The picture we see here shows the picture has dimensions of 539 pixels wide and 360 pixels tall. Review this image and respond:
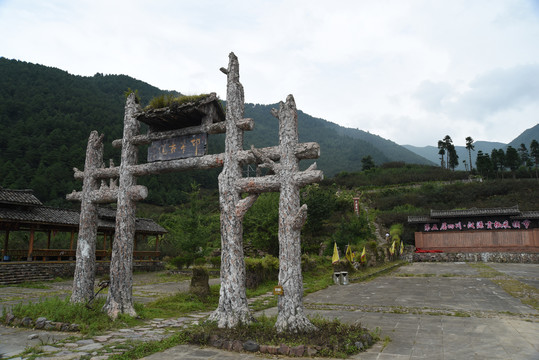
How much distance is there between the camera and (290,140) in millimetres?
7207

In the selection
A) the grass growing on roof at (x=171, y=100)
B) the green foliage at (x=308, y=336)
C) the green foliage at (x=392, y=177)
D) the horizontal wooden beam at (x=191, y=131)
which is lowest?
the green foliage at (x=308, y=336)

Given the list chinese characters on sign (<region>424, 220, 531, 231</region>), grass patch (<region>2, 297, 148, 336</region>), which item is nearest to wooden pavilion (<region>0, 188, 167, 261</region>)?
grass patch (<region>2, 297, 148, 336</region>)

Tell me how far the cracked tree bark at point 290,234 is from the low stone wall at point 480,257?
30109 mm

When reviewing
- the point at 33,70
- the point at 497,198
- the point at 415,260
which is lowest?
the point at 415,260

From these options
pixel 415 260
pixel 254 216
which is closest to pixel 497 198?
pixel 415 260

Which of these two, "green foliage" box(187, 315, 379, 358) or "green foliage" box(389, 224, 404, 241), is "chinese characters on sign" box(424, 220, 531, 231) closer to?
"green foliage" box(389, 224, 404, 241)

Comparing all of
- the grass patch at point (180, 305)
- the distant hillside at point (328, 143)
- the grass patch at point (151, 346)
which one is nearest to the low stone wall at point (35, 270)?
the grass patch at point (180, 305)

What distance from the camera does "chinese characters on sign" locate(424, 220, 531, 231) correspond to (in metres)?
31.0

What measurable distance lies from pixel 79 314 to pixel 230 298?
4.01 metres

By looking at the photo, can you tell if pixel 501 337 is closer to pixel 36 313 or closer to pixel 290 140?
pixel 290 140

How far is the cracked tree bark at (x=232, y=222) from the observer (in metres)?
7.10

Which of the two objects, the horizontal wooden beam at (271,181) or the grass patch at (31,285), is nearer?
the horizontal wooden beam at (271,181)

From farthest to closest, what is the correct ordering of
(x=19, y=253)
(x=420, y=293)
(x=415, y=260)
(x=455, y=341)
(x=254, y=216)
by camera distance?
(x=415, y=260), (x=254, y=216), (x=19, y=253), (x=420, y=293), (x=455, y=341)

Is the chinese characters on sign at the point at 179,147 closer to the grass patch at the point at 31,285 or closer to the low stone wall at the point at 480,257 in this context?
the grass patch at the point at 31,285
